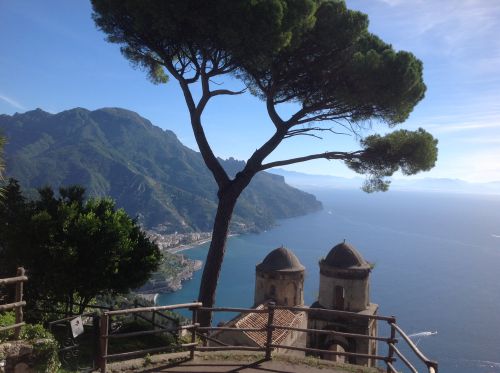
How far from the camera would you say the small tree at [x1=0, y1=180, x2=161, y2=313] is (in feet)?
37.5

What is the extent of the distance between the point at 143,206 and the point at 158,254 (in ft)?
485

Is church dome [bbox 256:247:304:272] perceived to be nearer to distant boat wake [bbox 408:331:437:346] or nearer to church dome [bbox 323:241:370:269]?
church dome [bbox 323:241:370:269]

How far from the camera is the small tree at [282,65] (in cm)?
1020

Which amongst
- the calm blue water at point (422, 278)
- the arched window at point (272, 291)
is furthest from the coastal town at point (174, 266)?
the arched window at point (272, 291)

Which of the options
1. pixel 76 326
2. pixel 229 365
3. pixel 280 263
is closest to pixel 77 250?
→ pixel 76 326

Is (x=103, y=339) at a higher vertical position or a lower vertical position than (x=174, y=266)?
higher

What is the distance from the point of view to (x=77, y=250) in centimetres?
1139

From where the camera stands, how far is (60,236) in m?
11.5

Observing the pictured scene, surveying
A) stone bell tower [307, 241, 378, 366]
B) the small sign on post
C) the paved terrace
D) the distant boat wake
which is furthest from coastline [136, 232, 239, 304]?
the paved terrace

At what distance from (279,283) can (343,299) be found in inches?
183

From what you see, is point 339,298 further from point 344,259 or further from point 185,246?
point 185,246

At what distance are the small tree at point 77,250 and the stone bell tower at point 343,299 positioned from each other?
28.1 feet

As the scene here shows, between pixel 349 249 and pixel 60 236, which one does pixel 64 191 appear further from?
pixel 349 249

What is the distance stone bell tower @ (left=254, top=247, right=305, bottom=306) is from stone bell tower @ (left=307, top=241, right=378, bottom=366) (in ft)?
11.5
